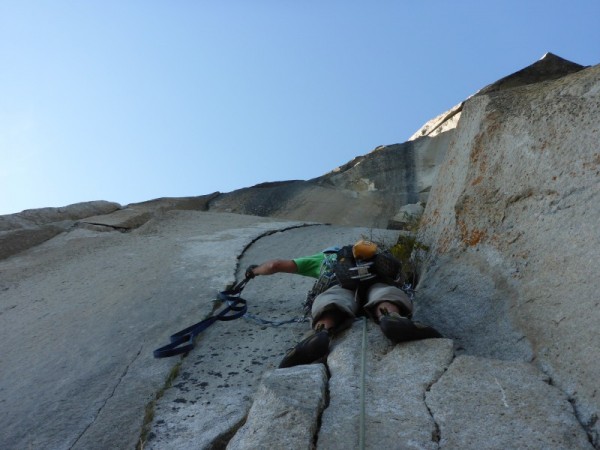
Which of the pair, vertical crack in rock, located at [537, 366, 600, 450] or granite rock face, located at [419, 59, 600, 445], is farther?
granite rock face, located at [419, 59, 600, 445]

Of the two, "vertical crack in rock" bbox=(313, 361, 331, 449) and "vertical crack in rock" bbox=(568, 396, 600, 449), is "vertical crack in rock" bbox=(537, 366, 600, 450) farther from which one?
Result: "vertical crack in rock" bbox=(313, 361, 331, 449)

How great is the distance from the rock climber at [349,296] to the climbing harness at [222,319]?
26cm

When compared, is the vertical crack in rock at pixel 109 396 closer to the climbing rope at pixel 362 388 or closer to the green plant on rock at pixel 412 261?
the climbing rope at pixel 362 388

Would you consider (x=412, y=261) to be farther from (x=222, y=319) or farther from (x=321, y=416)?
(x=321, y=416)

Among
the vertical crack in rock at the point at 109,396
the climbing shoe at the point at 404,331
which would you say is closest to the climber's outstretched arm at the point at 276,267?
the vertical crack in rock at the point at 109,396

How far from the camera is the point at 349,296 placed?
13.8 feet

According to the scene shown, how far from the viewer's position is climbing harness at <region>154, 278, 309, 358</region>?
13.2 ft

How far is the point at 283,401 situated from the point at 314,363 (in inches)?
27.2

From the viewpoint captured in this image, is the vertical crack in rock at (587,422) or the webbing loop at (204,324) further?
the webbing loop at (204,324)

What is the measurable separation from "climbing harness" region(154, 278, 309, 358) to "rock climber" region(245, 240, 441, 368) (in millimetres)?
257

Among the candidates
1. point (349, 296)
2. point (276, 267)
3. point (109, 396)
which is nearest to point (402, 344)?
point (349, 296)

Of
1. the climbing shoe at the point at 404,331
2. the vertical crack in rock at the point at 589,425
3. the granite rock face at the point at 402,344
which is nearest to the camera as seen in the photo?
the vertical crack in rock at the point at 589,425

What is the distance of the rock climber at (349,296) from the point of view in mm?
3547

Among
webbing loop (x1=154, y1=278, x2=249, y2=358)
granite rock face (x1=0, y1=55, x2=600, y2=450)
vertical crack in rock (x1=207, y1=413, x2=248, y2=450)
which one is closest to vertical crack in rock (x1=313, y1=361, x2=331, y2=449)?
granite rock face (x1=0, y1=55, x2=600, y2=450)
